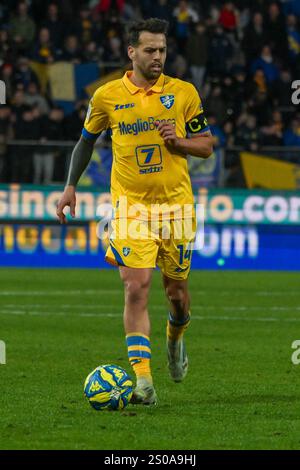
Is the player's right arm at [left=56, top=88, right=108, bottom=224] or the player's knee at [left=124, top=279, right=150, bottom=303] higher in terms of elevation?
the player's right arm at [left=56, top=88, right=108, bottom=224]

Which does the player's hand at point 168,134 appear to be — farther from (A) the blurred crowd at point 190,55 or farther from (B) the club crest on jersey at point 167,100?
(A) the blurred crowd at point 190,55

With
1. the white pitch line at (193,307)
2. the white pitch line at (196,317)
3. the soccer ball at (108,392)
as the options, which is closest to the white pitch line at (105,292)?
the white pitch line at (193,307)

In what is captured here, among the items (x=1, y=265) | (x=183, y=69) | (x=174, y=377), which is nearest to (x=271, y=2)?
(x=183, y=69)

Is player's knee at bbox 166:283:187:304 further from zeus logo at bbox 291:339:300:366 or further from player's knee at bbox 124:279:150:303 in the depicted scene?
zeus logo at bbox 291:339:300:366

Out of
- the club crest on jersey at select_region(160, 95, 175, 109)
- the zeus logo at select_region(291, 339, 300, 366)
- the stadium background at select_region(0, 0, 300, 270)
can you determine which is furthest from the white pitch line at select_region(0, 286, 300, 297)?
the club crest on jersey at select_region(160, 95, 175, 109)

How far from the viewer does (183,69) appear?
1003 inches

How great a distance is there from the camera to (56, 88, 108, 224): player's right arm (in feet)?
28.3

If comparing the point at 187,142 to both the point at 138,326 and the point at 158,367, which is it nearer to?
the point at 138,326

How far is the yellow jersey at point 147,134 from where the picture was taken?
27.9 ft

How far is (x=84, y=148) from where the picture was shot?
349 inches

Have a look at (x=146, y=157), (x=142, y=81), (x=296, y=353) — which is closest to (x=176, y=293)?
(x=146, y=157)

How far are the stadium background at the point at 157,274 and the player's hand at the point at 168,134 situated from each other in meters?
1.70

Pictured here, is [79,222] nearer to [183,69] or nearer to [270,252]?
[270,252]

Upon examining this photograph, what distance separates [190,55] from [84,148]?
57.7 ft
